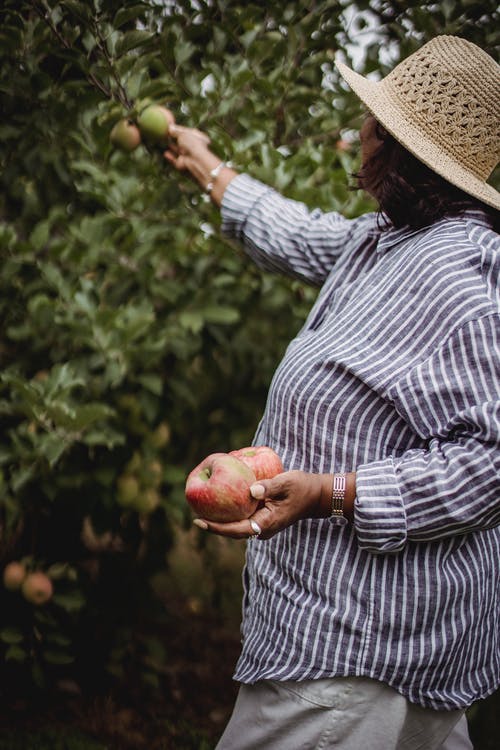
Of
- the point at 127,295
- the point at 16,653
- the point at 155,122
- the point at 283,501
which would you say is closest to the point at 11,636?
the point at 16,653

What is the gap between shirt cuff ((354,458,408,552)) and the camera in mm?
1278

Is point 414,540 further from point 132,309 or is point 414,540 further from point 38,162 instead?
point 38,162

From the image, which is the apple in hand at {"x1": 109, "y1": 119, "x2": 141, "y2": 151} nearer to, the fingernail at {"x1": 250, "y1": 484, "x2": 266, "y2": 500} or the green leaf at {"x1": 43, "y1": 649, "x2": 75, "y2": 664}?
the fingernail at {"x1": 250, "y1": 484, "x2": 266, "y2": 500}

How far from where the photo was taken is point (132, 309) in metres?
2.00

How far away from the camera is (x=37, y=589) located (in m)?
2.37

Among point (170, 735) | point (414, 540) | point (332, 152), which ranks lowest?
point (170, 735)

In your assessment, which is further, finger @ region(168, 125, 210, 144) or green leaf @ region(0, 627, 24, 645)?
green leaf @ region(0, 627, 24, 645)

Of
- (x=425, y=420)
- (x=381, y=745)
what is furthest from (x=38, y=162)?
(x=381, y=745)

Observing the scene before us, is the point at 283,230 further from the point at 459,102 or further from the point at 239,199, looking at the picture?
the point at 459,102

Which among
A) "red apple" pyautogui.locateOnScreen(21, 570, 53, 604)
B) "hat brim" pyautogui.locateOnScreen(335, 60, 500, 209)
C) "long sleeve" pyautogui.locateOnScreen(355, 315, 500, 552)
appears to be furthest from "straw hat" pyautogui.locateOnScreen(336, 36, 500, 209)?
"red apple" pyautogui.locateOnScreen(21, 570, 53, 604)

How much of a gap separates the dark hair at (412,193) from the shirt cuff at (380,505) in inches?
19.1

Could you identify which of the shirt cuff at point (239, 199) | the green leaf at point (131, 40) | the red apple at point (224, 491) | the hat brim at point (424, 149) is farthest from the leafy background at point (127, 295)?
the hat brim at point (424, 149)

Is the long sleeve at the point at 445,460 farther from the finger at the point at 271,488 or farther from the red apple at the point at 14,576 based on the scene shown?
the red apple at the point at 14,576

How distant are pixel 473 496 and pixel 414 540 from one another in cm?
13
